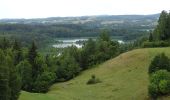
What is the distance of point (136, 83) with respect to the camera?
199ft

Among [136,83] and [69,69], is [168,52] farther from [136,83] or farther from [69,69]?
[69,69]

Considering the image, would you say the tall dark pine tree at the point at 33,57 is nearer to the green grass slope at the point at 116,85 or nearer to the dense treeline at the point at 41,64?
the dense treeline at the point at 41,64

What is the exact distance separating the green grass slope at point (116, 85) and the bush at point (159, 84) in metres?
1.80

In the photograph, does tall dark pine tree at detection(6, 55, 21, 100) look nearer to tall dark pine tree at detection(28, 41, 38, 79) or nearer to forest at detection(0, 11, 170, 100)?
forest at detection(0, 11, 170, 100)

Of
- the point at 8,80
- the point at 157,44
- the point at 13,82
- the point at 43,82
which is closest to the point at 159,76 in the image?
the point at 13,82

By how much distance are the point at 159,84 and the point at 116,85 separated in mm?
13874

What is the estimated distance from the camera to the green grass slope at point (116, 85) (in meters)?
53.7

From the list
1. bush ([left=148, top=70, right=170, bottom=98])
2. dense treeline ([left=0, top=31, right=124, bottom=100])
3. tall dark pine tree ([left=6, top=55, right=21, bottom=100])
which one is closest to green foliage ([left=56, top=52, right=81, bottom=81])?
dense treeline ([left=0, top=31, right=124, bottom=100])

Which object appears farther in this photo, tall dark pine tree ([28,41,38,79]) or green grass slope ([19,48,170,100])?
tall dark pine tree ([28,41,38,79])

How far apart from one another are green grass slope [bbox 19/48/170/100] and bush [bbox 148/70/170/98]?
1.80 m

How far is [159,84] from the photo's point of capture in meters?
49.3

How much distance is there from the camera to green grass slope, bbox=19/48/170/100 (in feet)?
176

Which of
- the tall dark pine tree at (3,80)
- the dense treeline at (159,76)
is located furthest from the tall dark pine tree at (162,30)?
the tall dark pine tree at (3,80)

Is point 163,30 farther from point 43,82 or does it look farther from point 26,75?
point 26,75
